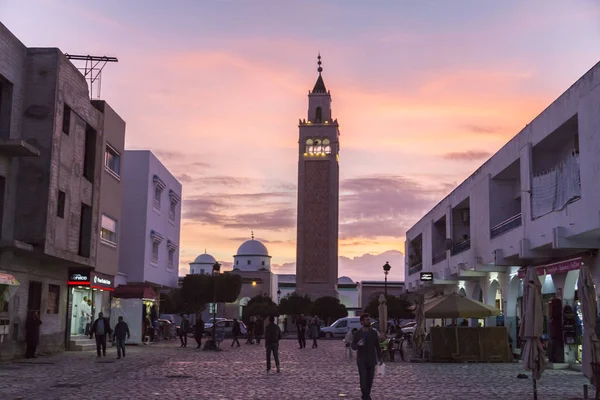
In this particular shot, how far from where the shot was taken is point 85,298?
31.8 meters

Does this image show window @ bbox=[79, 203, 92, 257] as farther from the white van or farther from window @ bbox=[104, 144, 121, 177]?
the white van

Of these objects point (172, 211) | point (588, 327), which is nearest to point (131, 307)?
point (172, 211)

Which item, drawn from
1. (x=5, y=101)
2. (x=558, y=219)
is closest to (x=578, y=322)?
(x=558, y=219)

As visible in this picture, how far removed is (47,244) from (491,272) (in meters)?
17.3

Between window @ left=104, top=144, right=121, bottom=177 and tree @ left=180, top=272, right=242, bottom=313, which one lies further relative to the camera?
tree @ left=180, top=272, right=242, bottom=313

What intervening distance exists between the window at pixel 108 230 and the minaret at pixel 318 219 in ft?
195

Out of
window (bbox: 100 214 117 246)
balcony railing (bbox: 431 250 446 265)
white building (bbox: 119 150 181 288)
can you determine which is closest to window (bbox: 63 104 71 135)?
window (bbox: 100 214 117 246)

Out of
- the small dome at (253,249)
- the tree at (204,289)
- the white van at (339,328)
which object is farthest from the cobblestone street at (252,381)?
the small dome at (253,249)

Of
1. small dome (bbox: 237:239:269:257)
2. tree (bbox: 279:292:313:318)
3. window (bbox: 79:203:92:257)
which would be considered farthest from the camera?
small dome (bbox: 237:239:269:257)

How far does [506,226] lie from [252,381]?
13130 mm

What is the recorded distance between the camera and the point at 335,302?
84.6 meters

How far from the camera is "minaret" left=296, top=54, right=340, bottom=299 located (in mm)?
92250

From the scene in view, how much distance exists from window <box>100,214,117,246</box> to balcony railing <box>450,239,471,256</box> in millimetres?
15837

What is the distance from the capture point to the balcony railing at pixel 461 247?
3331cm
